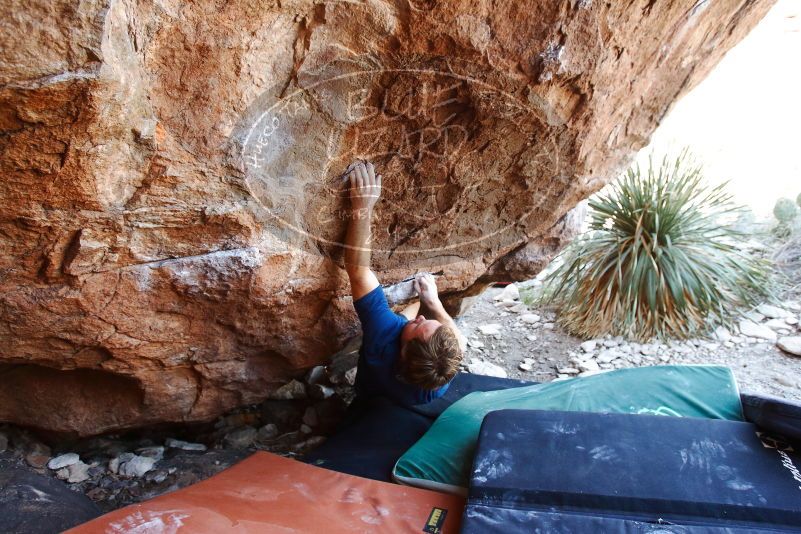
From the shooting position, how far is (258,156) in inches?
84.7

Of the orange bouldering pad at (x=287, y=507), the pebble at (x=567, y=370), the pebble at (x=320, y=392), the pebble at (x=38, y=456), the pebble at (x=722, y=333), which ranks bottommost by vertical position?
the orange bouldering pad at (x=287, y=507)

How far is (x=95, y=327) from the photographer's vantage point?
2227 mm

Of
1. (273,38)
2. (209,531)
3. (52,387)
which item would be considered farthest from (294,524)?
(273,38)

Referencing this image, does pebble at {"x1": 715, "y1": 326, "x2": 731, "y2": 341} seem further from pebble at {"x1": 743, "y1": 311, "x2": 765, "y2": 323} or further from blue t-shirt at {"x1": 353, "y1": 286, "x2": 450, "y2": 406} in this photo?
blue t-shirt at {"x1": 353, "y1": 286, "x2": 450, "y2": 406}

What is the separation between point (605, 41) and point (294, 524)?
2087 millimetres

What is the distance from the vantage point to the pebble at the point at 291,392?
146 inches

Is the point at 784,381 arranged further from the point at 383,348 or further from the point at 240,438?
the point at 240,438

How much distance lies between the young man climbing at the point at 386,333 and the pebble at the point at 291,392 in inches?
39.8

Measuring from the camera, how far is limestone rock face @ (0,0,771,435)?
1.73 meters

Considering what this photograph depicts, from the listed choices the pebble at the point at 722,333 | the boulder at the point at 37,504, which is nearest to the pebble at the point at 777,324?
the pebble at the point at 722,333

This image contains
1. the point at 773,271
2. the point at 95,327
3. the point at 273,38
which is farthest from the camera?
the point at 773,271

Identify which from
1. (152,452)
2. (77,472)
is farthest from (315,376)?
(77,472)

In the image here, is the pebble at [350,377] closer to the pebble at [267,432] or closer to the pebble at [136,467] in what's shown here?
the pebble at [267,432]

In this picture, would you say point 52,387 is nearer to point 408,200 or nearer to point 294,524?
point 294,524
